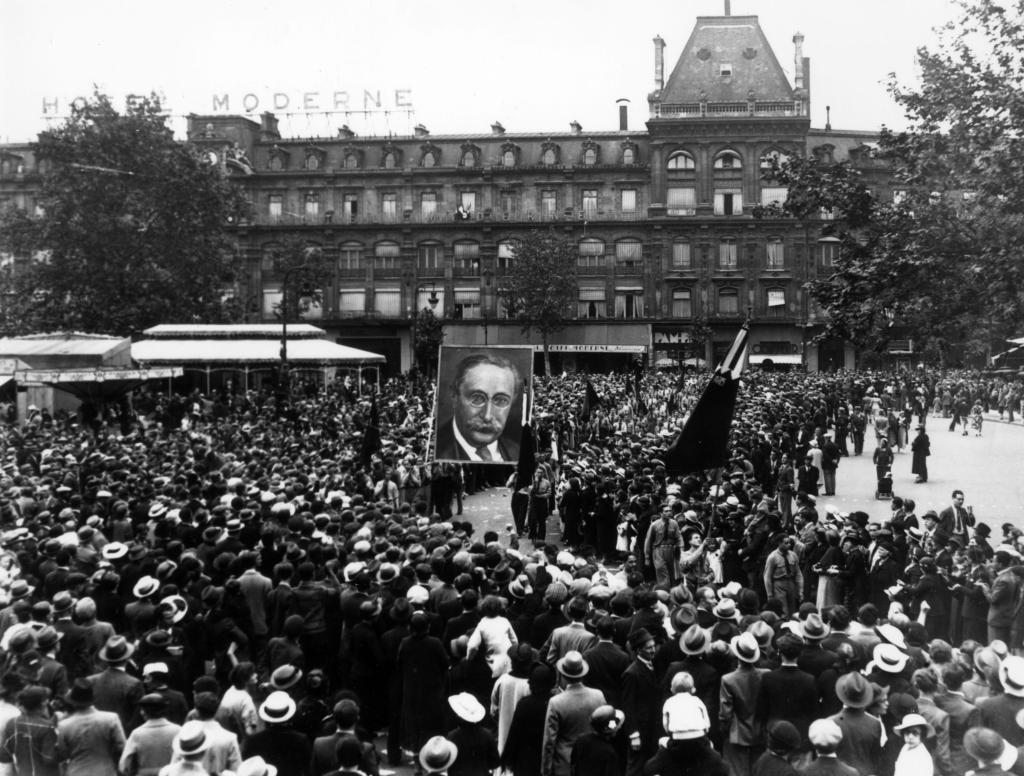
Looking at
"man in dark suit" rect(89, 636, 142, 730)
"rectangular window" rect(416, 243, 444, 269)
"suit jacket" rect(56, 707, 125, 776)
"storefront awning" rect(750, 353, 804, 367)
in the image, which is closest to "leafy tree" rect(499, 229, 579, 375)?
"rectangular window" rect(416, 243, 444, 269)

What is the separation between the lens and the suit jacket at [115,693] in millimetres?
6727

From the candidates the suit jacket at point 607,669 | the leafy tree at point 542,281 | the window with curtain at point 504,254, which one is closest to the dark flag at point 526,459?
the suit jacket at point 607,669

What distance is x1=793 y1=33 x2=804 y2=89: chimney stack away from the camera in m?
56.5

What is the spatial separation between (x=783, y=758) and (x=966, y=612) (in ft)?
17.8

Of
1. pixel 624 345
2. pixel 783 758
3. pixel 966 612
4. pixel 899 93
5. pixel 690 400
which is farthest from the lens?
pixel 624 345

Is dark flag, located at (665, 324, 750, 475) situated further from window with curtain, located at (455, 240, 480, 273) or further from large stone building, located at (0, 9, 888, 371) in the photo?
window with curtain, located at (455, 240, 480, 273)

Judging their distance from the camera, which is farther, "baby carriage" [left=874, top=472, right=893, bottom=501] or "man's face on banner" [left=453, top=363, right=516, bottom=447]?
"baby carriage" [left=874, top=472, right=893, bottom=501]

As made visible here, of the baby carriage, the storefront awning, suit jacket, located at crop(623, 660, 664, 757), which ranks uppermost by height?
the storefront awning

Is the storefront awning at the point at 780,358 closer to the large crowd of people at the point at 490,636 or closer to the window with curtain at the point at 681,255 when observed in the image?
the window with curtain at the point at 681,255

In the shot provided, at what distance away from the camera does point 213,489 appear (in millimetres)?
13984

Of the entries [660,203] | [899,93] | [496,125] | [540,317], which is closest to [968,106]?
[899,93]

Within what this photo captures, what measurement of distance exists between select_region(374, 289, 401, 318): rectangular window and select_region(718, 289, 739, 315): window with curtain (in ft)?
65.8

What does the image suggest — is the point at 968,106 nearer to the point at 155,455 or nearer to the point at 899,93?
the point at 899,93

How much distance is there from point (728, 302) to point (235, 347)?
30.8m
